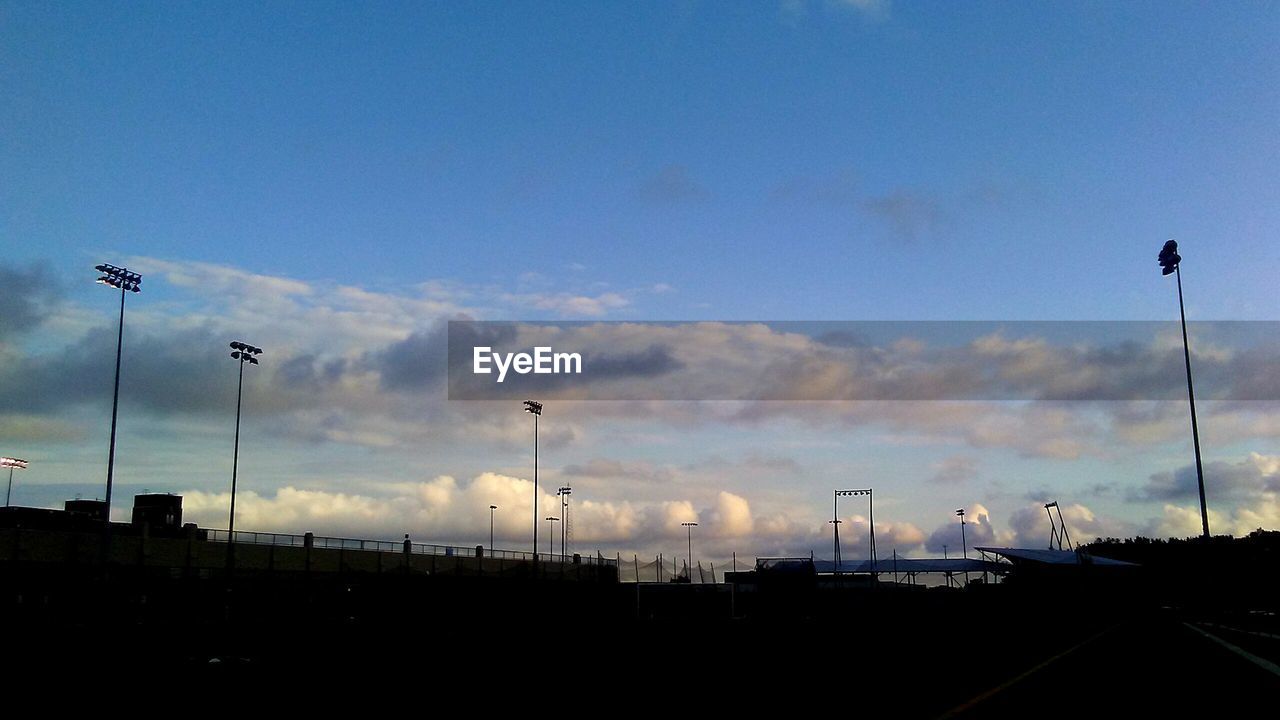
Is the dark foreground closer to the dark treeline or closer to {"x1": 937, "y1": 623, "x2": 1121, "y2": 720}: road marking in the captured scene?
{"x1": 937, "y1": 623, "x2": 1121, "y2": 720}: road marking

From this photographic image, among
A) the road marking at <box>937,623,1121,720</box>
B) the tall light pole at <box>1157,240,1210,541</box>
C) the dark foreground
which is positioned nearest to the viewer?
the road marking at <box>937,623,1121,720</box>

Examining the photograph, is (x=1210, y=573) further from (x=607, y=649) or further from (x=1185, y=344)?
(x=607, y=649)

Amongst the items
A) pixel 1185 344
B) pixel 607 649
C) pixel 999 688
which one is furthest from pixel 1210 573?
pixel 999 688

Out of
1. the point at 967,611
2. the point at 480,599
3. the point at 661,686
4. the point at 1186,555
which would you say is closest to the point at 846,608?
the point at 967,611

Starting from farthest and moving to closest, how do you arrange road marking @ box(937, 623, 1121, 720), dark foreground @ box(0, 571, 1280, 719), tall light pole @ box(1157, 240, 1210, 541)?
tall light pole @ box(1157, 240, 1210, 541), dark foreground @ box(0, 571, 1280, 719), road marking @ box(937, 623, 1121, 720)

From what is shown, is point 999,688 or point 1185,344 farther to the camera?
point 1185,344

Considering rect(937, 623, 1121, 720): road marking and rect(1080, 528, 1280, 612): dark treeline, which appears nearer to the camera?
rect(937, 623, 1121, 720): road marking

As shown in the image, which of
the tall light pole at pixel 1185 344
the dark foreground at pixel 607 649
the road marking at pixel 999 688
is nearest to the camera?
the road marking at pixel 999 688

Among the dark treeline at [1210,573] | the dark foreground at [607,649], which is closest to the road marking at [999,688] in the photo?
the dark foreground at [607,649]

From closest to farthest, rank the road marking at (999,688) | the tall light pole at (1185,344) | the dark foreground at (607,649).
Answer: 1. the road marking at (999,688)
2. the dark foreground at (607,649)
3. the tall light pole at (1185,344)

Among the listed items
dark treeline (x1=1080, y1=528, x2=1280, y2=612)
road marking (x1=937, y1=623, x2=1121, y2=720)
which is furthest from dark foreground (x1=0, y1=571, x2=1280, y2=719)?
dark treeline (x1=1080, y1=528, x2=1280, y2=612)

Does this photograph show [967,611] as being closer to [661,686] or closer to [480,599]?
[480,599]

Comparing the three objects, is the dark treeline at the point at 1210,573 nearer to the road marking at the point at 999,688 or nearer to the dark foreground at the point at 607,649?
the dark foreground at the point at 607,649

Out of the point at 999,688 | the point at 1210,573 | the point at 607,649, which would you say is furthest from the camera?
the point at 1210,573
